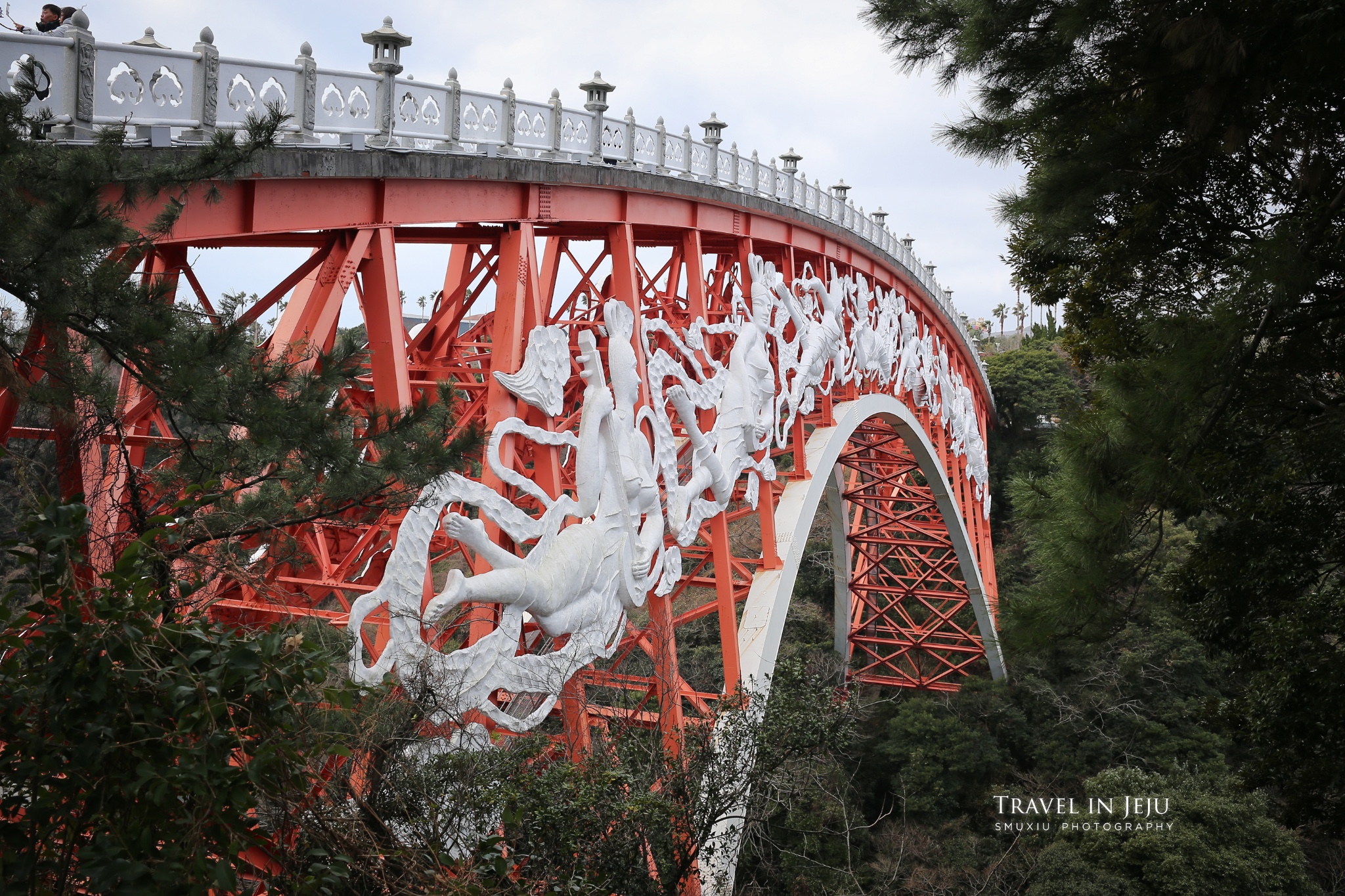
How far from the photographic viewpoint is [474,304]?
922cm

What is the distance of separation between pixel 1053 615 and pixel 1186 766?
606 inches

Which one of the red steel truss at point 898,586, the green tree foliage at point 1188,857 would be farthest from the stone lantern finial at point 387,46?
the red steel truss at point 898,586

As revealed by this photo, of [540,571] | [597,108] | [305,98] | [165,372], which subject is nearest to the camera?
[165,372]

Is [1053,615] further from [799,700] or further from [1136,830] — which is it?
[1136,830]

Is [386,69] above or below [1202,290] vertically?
above

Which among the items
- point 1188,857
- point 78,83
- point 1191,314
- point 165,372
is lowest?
point 1188,857

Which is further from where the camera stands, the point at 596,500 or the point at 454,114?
the point at 596,500

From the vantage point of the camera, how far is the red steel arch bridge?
16.8 ft

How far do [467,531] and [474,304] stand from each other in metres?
3.86

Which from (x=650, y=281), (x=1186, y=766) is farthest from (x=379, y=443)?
(x=1186, y=766)

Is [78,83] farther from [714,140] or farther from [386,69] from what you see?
[714,140]

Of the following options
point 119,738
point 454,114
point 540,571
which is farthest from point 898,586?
point 119,738

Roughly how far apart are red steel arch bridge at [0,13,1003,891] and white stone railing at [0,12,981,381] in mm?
14

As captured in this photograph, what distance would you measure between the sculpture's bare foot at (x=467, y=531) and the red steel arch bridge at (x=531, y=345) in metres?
0.02
